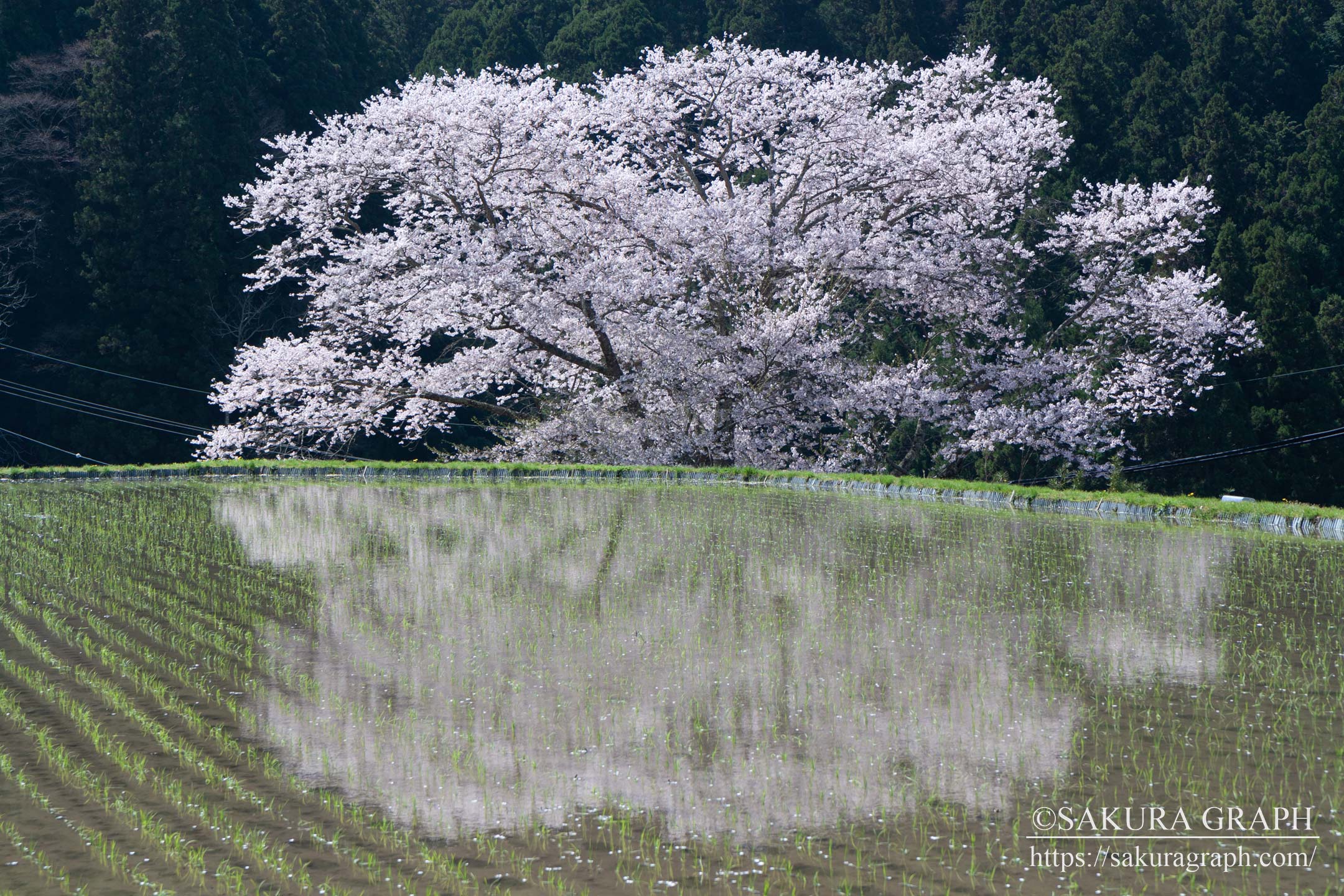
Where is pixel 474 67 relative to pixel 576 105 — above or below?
above

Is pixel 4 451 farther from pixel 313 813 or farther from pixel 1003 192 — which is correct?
pixel 313 813

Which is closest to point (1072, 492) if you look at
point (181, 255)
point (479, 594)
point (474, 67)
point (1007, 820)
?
point (479, 594)

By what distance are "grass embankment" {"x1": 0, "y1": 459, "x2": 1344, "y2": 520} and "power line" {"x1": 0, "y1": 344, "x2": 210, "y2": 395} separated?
37.5 feet

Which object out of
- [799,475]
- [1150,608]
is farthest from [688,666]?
[799,475]

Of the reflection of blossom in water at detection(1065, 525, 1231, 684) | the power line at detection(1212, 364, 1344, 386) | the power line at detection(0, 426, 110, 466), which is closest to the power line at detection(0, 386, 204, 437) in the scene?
the power line at detection(0, 426, 110, 466)

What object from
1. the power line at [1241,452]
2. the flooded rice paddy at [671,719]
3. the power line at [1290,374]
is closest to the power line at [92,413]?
the power line at [1241,452]

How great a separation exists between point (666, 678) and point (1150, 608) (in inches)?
146

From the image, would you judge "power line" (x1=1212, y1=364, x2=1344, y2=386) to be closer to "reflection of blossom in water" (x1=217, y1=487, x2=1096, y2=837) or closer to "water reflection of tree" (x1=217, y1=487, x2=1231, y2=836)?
"water reflection of tree" (x1=217, y1=487, x2=1231, y2=836)

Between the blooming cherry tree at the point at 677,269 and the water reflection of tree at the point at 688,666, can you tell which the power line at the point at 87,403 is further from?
the water reflection of tree at the point at 688,666

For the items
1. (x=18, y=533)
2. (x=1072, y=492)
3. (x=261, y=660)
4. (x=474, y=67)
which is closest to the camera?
(x=261, y=660)

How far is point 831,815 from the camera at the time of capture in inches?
204

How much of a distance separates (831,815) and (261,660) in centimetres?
393

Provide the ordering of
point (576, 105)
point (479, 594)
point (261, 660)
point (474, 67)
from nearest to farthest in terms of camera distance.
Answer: point (261, 660) < point (479, 594) < point (576, 105) < point (474, 67)

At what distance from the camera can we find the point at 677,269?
22.1 metres
